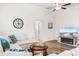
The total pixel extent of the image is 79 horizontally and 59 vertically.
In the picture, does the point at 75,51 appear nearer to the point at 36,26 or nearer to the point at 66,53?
the point at 66,53

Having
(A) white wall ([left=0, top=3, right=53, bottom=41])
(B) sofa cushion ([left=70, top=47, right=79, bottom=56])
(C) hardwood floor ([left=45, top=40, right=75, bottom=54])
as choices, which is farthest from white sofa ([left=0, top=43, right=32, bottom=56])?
(B) sofa cushion ([left=70, top=47, right=79, bottom=56])

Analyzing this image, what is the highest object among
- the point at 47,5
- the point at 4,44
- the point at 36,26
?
the point at 47,5

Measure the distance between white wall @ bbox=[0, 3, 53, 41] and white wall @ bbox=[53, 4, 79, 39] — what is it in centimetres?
6

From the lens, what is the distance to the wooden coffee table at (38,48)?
1152 mm

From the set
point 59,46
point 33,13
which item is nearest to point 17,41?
point 33,13

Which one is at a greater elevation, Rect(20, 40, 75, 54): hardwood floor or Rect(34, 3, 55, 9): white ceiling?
Rect(34, 3, 55, 9): white ceiling

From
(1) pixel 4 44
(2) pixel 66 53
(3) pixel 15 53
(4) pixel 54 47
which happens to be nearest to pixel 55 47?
(4) pixel 54 47

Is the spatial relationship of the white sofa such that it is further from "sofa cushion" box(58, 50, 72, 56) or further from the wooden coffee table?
"sofa cushion" box(58, 50, 72, 56)

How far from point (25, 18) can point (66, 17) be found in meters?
0.46

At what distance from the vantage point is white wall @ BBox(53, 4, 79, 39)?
1.14 metres

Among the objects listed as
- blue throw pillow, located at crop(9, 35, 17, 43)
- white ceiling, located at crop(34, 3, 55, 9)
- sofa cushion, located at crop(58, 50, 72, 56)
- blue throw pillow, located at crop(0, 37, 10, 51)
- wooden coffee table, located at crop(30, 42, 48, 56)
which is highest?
white ceiling, located at crop(34, 3, 55, 9)

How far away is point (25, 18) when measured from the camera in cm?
116

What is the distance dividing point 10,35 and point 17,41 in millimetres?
99

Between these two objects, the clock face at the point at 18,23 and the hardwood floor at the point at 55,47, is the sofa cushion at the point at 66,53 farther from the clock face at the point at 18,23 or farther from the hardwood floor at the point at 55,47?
the clock face at the point at 18,23
